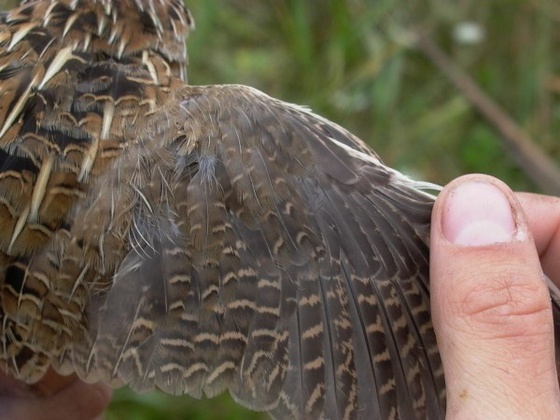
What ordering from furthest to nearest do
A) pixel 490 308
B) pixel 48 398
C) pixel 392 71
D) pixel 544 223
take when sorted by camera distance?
1. pixel 392 71
2. pixel 48 398
3. pixel 544 223
4. pixel 490 308

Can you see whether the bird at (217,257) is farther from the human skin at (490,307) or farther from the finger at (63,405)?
the finger at (63,405)

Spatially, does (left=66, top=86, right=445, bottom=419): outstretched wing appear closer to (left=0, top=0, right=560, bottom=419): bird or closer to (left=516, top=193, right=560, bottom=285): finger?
(left=0, top=0, right=560, bottom=419): bird

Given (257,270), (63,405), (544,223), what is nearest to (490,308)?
(257,270)

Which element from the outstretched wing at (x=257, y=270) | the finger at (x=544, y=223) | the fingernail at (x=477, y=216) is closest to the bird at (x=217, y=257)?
the outstretched wing at (x=257, y=270)

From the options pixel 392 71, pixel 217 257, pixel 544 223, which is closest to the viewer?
pixel 217 257

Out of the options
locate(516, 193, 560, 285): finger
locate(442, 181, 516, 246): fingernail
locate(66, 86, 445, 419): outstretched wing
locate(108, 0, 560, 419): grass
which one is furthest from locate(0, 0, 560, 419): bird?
locate(108, 0, 560, 419): grass

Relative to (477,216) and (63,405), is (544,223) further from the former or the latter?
(63,405)

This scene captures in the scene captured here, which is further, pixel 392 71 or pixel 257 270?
pixel 392 71
